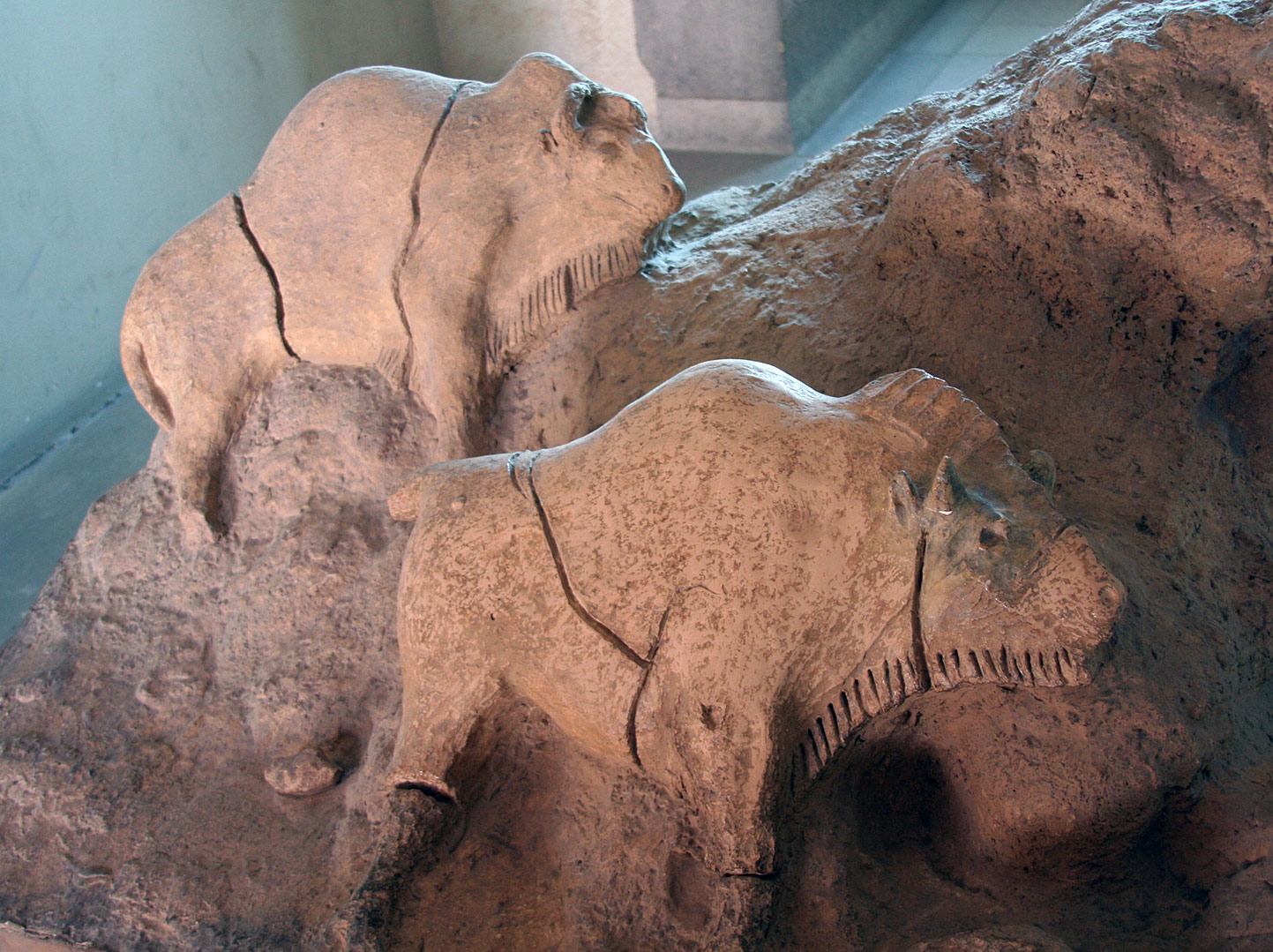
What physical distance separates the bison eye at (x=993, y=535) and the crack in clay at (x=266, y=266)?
4.43 ft

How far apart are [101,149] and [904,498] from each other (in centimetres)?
343

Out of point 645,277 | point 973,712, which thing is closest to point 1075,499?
point 973,712

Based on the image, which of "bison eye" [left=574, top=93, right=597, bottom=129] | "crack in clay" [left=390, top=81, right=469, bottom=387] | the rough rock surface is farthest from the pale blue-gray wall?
"bison eye" [left=574, top=93, right=597, bottom=129]

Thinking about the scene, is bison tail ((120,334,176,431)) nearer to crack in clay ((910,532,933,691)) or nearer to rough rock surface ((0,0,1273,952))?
rough rock surface ((0,0,1273,952))

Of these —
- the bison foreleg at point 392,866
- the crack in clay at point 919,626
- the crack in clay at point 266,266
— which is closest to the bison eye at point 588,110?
the crack in clay at point 266,266

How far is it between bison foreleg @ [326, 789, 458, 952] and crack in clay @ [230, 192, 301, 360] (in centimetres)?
94

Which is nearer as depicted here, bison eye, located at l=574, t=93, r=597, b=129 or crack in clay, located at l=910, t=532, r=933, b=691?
crack in clay, located at l=910, t=532, r=933, b=691

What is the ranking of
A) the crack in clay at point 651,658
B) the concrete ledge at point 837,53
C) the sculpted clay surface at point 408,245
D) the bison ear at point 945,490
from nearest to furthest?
the bison ear at point 945,490 < the crack in clay at point 651,658 < the sculpted clay surface at point 408,245 < the concrete ledge at point 837,53

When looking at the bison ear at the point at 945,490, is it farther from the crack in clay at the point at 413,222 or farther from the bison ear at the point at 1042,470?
the crack in clay at the point at 413,222

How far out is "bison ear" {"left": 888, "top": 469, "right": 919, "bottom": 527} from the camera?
1.31 meters

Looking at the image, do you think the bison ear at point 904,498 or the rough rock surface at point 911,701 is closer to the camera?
the bison ear at point 904,498

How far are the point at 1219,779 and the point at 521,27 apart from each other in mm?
4387

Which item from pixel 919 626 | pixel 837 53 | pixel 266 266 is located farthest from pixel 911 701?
pixel 837 53

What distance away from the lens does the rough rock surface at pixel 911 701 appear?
1.46 metres
